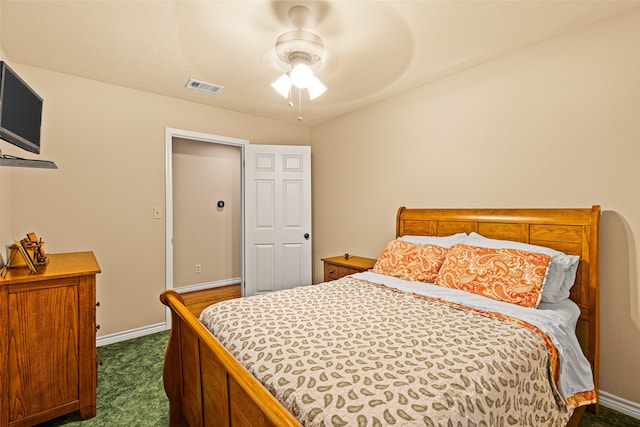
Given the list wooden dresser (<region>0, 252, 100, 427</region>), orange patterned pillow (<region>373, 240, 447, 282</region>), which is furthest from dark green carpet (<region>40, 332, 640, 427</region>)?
orange patterned pillow (<region>373, 240, 447, 282</region>)

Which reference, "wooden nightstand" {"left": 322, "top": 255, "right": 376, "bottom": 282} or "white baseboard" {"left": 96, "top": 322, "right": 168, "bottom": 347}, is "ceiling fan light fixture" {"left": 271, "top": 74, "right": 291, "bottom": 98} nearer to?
"wooden nightstand" {"left": 322, "top": 255, "right": 376, "bottom": 282}

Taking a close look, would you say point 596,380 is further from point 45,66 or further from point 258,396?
point 45,66

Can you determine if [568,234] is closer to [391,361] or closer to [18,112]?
[391,361]

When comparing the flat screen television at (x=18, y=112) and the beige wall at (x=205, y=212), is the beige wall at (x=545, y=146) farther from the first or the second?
the flat screen television at (x=18, y=112)

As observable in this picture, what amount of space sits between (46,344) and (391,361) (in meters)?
1.96

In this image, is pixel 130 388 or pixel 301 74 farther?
pixel 130 388

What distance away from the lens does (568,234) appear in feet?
6.88

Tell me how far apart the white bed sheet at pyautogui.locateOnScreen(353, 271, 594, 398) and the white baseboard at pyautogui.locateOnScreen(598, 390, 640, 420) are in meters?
0.57

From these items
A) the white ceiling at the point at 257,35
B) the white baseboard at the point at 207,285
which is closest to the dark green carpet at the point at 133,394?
the white baseboard at the point at 207,285

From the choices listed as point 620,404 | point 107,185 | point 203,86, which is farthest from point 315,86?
point 620,404

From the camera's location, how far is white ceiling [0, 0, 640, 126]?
1.89m

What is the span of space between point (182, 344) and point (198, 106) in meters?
2.68

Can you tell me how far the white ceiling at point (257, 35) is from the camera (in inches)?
74.3

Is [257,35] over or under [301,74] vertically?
over
